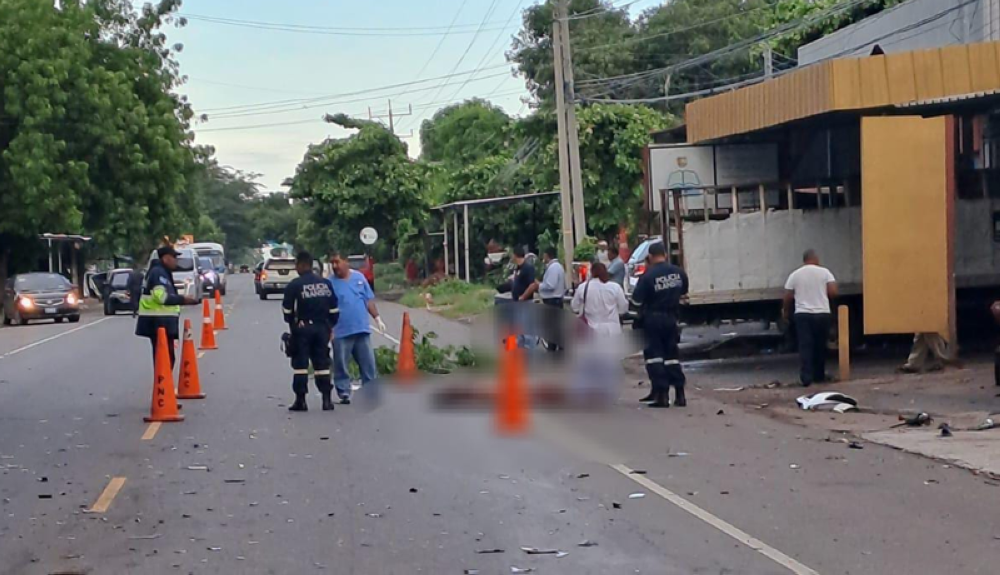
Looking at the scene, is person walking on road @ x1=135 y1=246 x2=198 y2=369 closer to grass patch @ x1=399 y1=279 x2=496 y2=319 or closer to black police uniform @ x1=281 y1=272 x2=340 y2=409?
black police uniform @ x1=281 y1=272 x2=340 y2=409

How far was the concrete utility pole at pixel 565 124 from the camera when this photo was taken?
104ft

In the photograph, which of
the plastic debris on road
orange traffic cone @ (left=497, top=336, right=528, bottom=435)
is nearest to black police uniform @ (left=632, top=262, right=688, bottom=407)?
the plastic debris on road

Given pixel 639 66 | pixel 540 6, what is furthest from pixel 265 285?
pixel 639 66

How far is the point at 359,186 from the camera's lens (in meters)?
56.3

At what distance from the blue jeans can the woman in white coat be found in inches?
102

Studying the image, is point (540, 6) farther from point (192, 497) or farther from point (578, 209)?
point (192, 497)

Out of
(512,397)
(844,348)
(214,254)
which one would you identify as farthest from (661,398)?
(214,254)

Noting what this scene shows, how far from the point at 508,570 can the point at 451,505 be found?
209 cm

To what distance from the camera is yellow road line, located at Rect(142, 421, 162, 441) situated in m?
13.9

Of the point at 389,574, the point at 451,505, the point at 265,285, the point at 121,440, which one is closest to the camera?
the point at 389,574

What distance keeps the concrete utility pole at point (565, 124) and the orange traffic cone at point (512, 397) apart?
56.8 feet

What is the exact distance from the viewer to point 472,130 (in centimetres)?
8094

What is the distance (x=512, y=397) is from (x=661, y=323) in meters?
2.52

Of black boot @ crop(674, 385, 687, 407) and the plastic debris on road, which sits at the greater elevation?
black boot @ crop(674, 385, 687, 407)
